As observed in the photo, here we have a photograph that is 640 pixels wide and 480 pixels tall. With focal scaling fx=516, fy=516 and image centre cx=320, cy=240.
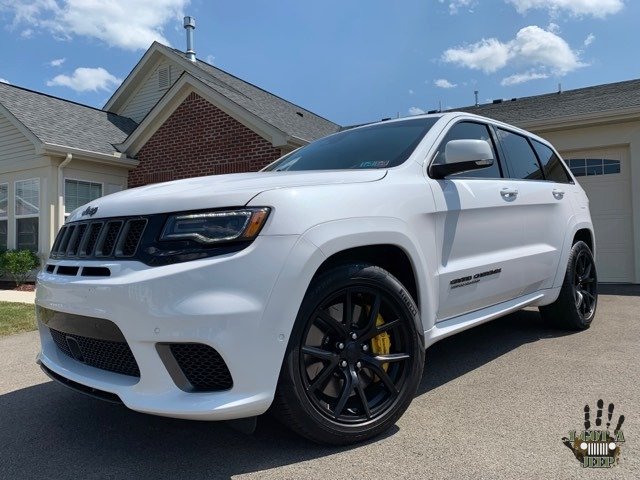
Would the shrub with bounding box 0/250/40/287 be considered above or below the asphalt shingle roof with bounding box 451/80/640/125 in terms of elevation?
below

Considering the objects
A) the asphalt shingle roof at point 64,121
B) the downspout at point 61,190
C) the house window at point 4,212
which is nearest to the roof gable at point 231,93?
the asphalt shingle roof at point 64,121

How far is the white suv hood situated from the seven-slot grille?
0.05 meters

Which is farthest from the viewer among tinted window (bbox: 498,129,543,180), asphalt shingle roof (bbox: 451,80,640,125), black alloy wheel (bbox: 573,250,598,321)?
asphalt shingle roof (bbox: 451,80,640,125)

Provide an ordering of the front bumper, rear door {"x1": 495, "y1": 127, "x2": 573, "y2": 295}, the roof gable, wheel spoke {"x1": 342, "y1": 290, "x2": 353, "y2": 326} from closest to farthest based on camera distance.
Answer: the front bumper < wheel spoke {"x1": 342, "y1": 290, "x2": 353, "y2": 326} < rear door {"x1": 495, "y1": 127, "x2": 573, "y2": 295} < the roof gable

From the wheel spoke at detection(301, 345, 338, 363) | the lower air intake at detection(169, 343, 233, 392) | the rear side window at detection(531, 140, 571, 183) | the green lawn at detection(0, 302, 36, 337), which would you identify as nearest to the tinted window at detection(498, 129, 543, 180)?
the rear side window at detection(531, 140, 571, 183)

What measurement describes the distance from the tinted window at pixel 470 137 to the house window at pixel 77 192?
984 centimetres

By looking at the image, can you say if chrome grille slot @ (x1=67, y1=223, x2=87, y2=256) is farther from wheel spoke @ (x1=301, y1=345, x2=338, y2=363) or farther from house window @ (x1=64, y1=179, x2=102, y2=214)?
house window @ (x1=64, y1=179, x2=102, y2=214)

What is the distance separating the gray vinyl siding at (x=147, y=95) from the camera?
13953 millimetres

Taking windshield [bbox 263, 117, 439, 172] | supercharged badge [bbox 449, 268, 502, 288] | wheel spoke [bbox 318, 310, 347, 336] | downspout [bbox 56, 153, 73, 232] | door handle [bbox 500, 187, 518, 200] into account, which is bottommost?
wheel spoke [bbox 318, 310, 347, 336]

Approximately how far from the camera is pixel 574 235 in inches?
191

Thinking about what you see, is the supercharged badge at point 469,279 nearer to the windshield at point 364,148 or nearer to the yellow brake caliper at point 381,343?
the yellow brake caliper at point 381,343

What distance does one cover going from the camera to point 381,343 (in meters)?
2.76

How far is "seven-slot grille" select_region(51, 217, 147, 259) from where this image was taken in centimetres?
239

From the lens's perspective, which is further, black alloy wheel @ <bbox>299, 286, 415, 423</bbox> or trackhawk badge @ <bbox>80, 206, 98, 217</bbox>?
trackhawk badge @ <bbox>80, 206, 98, 217</bbox>
